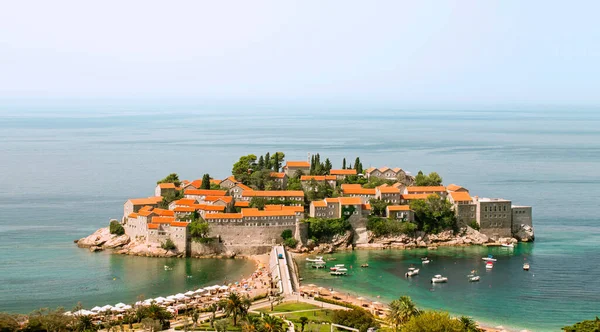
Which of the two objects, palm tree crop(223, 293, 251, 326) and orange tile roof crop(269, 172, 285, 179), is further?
orange tile roof crop(269, 172, 285, 179)

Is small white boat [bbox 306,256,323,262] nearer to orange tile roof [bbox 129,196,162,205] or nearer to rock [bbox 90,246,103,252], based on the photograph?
orange tile roof [bbox 129,196,162,205]

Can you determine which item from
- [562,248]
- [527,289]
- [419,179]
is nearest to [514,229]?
[562,248]

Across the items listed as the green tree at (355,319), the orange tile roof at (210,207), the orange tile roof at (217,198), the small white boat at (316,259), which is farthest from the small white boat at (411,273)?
the orange tile roof at (217,198)

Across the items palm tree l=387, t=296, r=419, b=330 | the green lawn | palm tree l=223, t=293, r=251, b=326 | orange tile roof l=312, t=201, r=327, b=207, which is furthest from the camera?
orange tile roof l=312, t=201, r=327, b=207

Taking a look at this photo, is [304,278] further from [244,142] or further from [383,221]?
[244,142]

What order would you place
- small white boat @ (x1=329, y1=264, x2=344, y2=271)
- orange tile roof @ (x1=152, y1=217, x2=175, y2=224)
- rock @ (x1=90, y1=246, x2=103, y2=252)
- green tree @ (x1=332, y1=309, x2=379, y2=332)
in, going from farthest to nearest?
rock @ (x1=90, y1=246, x2=103, y2=252) → orange tile roof @ (x1=152, y1=217, x2=175, y2=224) → small white boat @ (x1=329, y1=264, x2=344, y2=271) → green tree @ (x1=332, y1=309, x2=379, y2=332)

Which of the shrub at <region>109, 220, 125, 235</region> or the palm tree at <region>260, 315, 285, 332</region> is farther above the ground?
the shrub at <region>109, 220, 125, 235</region>

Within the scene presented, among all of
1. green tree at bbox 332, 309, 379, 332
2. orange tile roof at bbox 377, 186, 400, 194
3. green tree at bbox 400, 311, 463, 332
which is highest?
orange tile roof at bbox 377, 186, 400, 194

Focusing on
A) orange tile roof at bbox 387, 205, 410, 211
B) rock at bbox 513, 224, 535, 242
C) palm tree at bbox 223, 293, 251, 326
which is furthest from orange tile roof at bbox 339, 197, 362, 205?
palm tree at bbox 223, 293, 251, 326
